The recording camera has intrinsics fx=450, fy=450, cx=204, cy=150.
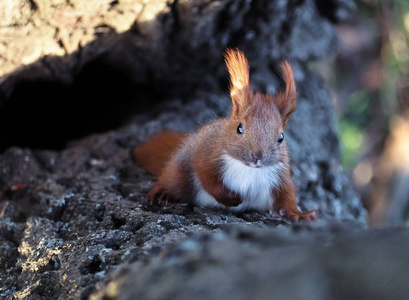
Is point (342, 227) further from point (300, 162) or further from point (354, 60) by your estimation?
point (354, 60)

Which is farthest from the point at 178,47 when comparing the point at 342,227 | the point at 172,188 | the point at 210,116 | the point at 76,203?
the point at 342,227

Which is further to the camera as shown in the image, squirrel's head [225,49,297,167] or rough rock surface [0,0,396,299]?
squirrel's head [225,49,297,167]

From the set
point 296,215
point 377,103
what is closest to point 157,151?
point 296,215

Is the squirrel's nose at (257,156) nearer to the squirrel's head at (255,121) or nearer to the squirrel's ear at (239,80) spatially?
the squirrel's head at (255,121)

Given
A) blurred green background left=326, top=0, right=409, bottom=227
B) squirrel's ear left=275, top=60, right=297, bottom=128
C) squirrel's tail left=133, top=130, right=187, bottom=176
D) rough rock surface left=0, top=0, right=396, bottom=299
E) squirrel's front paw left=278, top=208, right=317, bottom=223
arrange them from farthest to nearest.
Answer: blurred green background left=326, top=0, right=409, bottom=227
squirrel's tail left=133, top=130, right=187, bottom=176
squirrel's ear left=275, top=60, right=297, bottom=128
squirrel's front paw left=278, top=208, right=317, bottom=223
rough rock surface left=0, top=0, right=396, bottom=299

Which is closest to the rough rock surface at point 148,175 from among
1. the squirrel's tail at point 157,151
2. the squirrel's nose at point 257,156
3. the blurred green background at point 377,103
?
the squirrel's tail at point 157,151

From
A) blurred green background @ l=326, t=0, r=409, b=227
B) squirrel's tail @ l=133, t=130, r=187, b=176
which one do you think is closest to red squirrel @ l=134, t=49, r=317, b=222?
squirrel's tail @ l=133, t=130, r=187, b=176

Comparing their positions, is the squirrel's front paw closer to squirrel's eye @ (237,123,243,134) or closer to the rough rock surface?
the rough rock surface

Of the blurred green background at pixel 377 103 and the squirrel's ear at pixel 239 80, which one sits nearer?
the squirrel's ear at pixel 239 80
